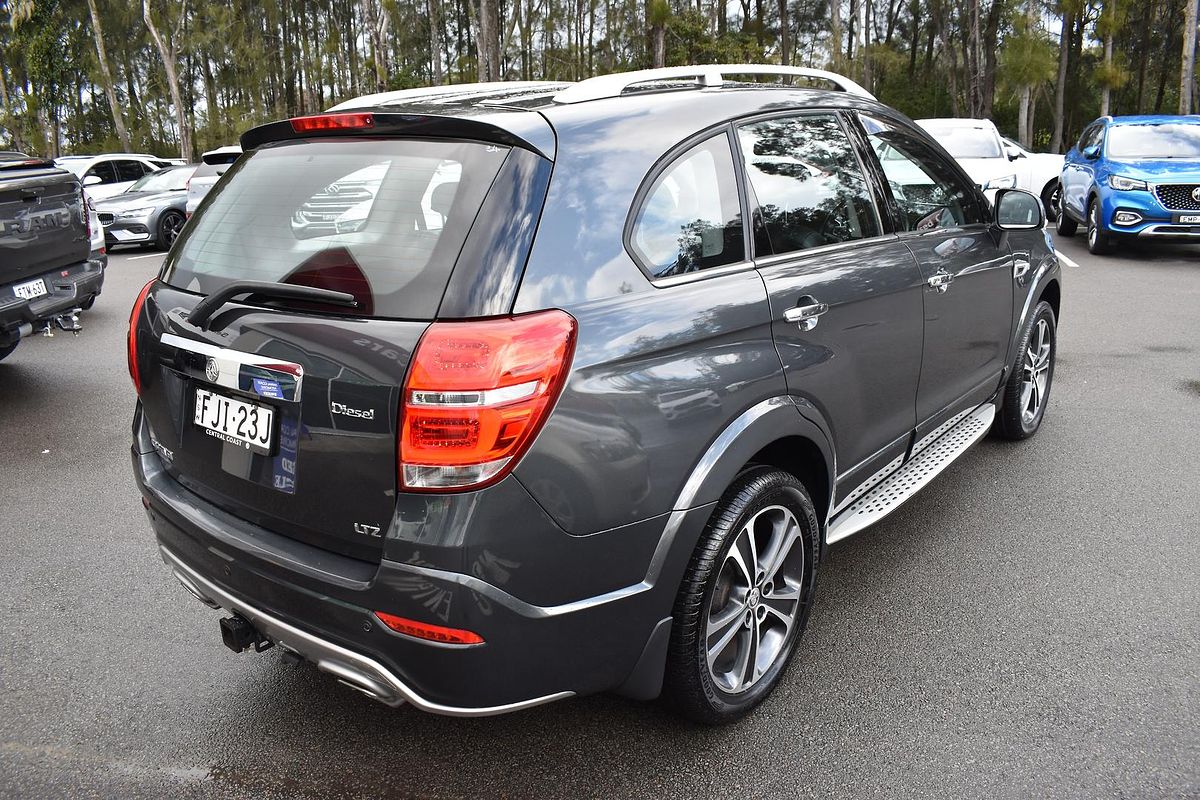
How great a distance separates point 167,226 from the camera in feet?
51.1

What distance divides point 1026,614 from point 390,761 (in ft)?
7.42

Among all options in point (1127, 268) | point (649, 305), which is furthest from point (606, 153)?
point (1127, 268)

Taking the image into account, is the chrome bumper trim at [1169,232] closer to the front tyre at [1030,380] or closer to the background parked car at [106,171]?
the front tyre at [1030,380]

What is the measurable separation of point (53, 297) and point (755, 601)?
565cm

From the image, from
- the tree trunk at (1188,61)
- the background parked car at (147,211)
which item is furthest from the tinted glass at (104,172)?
the tree trunk at (1188,61)

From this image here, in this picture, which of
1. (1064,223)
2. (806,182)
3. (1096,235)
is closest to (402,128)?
(806,182)

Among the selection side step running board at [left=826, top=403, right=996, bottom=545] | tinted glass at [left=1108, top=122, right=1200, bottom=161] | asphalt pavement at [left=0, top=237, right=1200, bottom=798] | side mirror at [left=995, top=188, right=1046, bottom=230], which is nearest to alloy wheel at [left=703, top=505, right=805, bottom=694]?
asphalt pavement at [left=0, top=237, right=1200, bottom=798]

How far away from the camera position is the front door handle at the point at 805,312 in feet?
8.70

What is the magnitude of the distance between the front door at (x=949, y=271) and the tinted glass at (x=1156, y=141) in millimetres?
9656

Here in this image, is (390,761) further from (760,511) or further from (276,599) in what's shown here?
(760,511)

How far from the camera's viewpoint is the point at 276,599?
7.42 feet

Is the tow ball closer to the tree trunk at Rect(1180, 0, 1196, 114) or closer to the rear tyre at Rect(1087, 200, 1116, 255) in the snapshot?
the rear tyre at Rect(1087, 200, 1116, 255)

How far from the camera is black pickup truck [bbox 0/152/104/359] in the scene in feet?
19.3

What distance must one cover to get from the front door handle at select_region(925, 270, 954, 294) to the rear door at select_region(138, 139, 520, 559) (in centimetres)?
198
